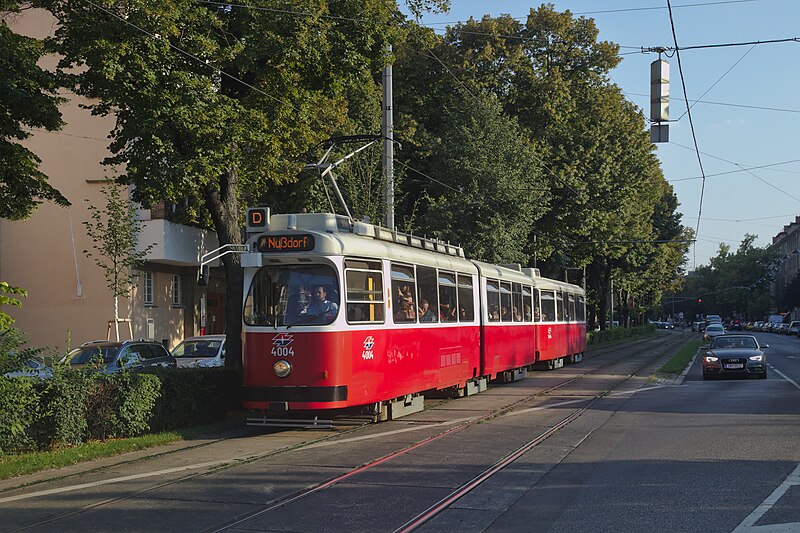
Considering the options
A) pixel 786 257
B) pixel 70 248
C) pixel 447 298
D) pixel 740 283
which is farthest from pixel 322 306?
pixel 740 283

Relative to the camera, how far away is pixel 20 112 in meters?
15.5

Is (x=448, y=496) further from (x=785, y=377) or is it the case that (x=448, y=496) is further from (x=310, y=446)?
(x=785, y=377)

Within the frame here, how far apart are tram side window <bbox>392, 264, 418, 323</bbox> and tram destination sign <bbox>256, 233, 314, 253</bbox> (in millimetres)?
2192

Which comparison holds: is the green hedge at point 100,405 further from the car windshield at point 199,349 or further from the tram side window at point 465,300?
the car windshield at point 199,349

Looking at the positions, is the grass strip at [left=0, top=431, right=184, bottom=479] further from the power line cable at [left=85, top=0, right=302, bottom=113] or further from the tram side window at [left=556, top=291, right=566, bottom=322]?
the tram side window at [left=556, top=291, right=566, bottom=322]

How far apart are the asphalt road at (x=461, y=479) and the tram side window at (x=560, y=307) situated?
16.0 metres

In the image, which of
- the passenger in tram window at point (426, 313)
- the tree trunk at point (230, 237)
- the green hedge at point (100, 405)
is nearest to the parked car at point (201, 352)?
the tree trunk at point (230, 237)

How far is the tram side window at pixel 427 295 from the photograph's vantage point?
686 inches

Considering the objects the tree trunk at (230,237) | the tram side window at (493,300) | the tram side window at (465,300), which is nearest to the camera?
the tree trunk at (230,237)

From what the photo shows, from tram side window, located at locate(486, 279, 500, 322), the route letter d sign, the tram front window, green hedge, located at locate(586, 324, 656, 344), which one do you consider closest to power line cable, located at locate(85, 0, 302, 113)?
the route letter d sign

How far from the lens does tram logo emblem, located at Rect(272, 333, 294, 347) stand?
47.0 ft

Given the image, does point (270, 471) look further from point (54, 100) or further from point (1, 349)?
point (54, 100)

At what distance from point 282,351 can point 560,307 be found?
21.2 meters

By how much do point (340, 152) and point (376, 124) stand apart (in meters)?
2.10
